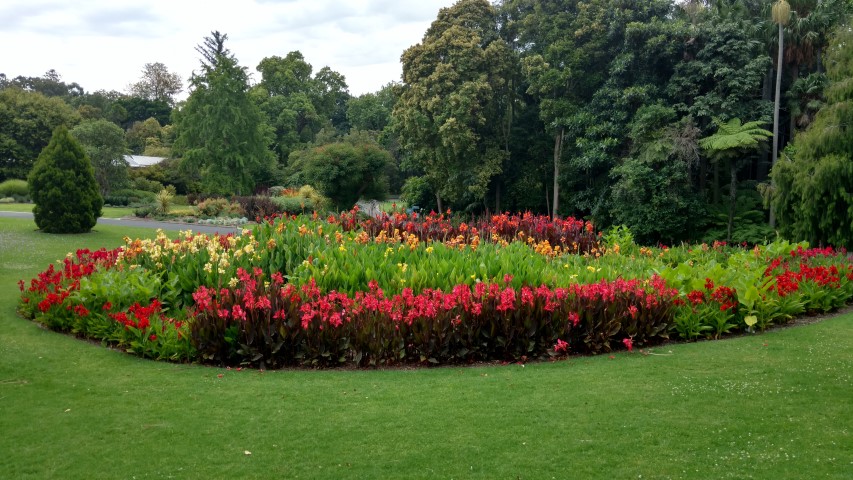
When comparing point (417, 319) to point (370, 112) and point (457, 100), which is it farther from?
point (370, 112)

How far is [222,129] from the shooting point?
30.8 meters

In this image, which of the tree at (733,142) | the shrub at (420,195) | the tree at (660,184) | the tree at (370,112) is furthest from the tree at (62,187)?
the tree at (370,112)

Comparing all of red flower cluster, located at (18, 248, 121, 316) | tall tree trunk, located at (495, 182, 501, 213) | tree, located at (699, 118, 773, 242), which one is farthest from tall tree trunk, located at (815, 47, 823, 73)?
red flower cluster, located at (18, 248, 121, 316)

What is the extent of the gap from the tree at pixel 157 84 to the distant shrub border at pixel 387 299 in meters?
81.6

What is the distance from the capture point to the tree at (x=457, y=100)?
87.1 ft

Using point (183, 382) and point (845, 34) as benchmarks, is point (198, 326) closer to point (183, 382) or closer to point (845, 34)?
point (183, 382)

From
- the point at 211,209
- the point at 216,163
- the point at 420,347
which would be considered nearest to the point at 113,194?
the point at 216,163

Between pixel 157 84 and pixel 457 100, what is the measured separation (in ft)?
225

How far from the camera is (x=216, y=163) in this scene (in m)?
31.5

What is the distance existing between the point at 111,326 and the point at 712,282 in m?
6.74

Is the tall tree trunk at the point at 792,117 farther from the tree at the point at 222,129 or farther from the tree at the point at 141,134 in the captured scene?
the tree at the point at 141,134

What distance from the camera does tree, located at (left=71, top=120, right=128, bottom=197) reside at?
32688 millimetres

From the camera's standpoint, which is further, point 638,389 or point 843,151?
point 843,151

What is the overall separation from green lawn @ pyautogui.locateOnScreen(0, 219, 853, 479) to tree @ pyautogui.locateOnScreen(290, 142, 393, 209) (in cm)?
2330
